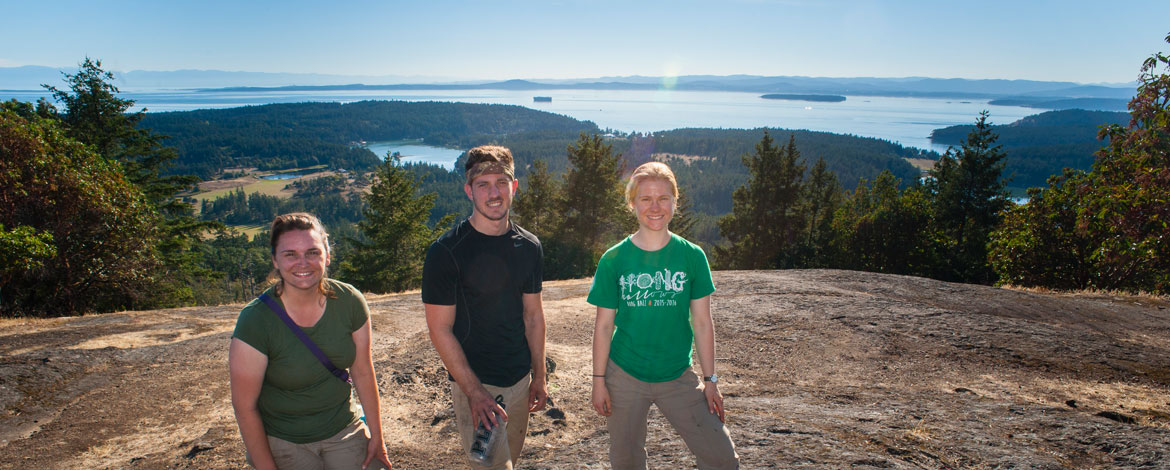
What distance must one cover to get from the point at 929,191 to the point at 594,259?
24876mm

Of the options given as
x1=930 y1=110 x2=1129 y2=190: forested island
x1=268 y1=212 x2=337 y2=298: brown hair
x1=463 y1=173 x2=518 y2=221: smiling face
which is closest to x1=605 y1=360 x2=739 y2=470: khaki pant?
x1=463 y1=173 x2=518 y2=221: smiling face

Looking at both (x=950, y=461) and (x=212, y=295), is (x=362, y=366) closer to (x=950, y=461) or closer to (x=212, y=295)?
(x=950, y=461)

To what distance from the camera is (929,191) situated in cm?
3628

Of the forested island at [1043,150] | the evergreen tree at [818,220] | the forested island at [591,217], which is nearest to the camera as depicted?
the forested island at [591,217]

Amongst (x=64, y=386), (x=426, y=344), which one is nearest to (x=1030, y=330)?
(x=426, y=344)

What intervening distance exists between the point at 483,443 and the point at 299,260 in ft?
5.17

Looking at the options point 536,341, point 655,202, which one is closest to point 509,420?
point 536,341

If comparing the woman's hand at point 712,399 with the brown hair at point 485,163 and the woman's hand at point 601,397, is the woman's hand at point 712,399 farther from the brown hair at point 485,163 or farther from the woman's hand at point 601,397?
the brown hair at point 485,163

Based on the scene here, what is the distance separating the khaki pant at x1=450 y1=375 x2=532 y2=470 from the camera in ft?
10.7

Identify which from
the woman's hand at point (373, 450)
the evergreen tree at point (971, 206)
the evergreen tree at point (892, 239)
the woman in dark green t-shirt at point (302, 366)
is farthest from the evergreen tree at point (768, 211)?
the woman in dark green t-shirt at point (302, 366)

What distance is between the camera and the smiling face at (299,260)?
2914 millimetres

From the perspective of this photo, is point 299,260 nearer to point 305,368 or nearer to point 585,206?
point 305,368

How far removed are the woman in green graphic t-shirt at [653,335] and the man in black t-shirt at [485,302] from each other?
55cm

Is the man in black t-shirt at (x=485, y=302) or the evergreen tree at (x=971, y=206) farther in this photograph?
the evergreen tree at (x=971, y=206)
